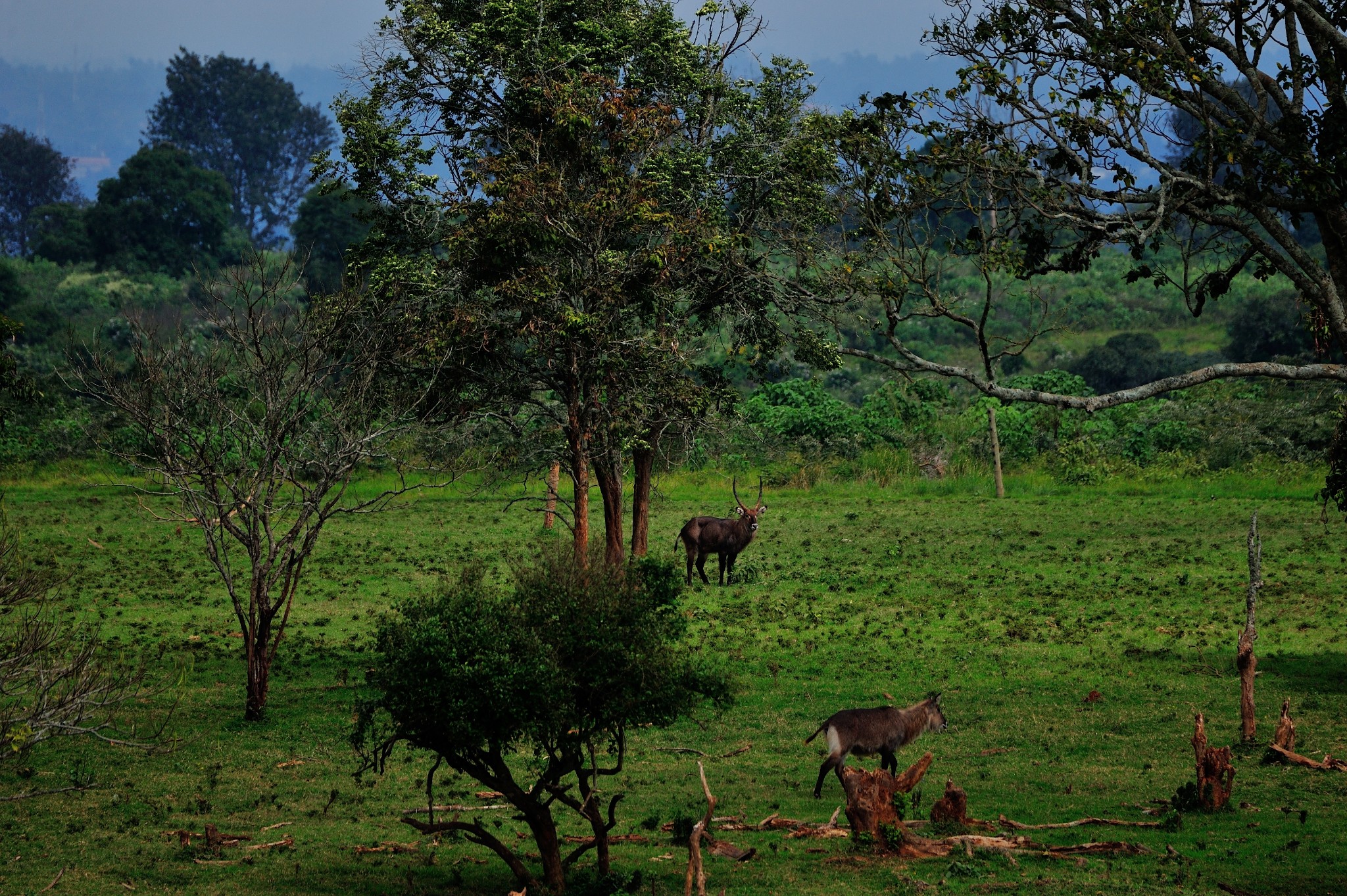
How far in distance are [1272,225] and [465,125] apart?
45.3 feet

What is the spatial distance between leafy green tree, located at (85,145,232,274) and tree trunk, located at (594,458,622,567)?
72122mm

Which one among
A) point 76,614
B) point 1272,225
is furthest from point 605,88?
point 76,614

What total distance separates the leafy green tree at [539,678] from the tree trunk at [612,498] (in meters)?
9.69

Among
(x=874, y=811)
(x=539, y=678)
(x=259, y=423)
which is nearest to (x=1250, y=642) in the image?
(x=874, y=811)

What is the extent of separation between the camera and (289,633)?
24.3 m

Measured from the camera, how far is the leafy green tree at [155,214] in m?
88.8

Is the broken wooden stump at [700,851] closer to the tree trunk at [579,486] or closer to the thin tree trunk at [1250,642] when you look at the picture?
the thin tree trunk at [1250,642]

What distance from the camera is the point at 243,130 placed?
121 m

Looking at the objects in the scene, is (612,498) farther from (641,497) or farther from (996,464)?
(996,464)

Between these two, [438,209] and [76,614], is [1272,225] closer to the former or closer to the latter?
[438,209]

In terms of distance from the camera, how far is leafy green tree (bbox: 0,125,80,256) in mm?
119500

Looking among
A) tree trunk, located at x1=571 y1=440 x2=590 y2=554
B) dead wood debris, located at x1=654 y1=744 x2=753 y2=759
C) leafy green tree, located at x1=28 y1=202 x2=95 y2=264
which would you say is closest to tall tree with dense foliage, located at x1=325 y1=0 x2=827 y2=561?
tree trunk, located at x1=571 y1=440 x2=590 y2=554

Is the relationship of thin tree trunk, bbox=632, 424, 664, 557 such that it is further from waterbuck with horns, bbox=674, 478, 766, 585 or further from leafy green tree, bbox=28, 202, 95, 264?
leafy green tree, bbox=28, 202, 95, 264

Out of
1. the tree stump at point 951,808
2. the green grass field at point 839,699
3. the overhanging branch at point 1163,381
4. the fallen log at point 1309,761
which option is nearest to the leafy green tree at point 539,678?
the green grass field at point 839,699
